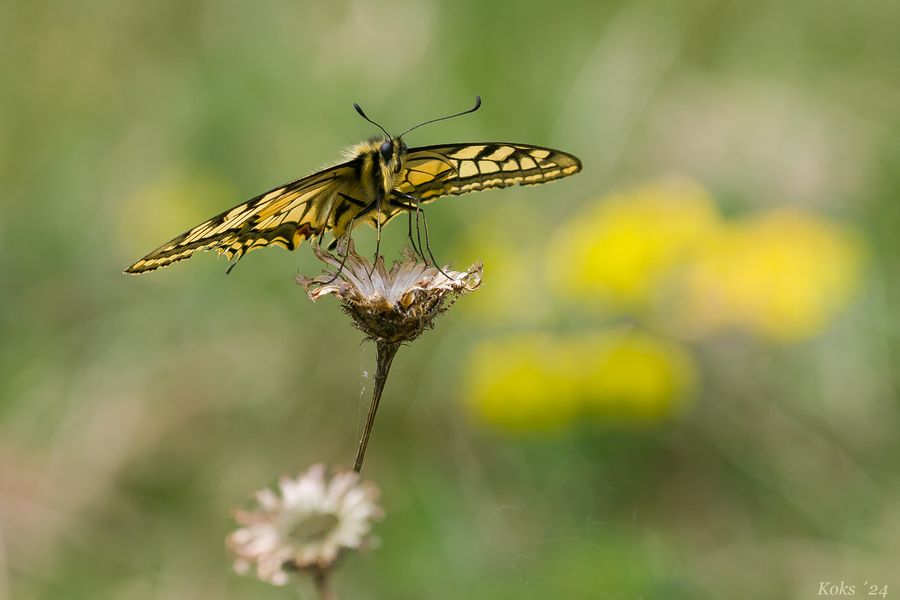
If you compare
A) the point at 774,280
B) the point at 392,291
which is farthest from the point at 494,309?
the point at 392,291

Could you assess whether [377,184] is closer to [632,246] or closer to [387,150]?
[387,150]

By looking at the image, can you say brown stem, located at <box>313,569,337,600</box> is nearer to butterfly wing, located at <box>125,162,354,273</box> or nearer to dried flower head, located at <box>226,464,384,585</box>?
dried flower head, located at <box>226,464,384,585</box>

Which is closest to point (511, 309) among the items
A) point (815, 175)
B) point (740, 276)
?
point (740, 276)

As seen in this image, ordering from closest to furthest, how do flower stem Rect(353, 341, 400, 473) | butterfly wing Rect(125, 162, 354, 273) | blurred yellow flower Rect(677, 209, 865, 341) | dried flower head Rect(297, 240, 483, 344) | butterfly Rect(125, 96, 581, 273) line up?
flower stem Rect(353, 341, 400, 473)
dried flower head Rect(297, 240, 483, 344)
butterfly wing Rect(125, 162, 354, 273)
butterfly Rect(125, 96, 581, 273)
blurred yellow flower Rect(677, 209, 865, 341)

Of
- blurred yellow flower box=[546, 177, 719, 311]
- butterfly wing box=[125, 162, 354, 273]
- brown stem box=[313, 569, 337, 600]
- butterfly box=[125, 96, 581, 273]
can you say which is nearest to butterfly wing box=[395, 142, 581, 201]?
butterfly box=[125, 96, 581, 273]

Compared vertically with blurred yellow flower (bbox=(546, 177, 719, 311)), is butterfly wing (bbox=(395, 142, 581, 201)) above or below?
below

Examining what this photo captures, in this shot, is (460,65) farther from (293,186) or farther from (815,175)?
(293,186)

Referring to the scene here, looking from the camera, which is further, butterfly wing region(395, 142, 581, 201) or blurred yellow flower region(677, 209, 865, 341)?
blurred yellow flower region(677, 209, 865, 341)
